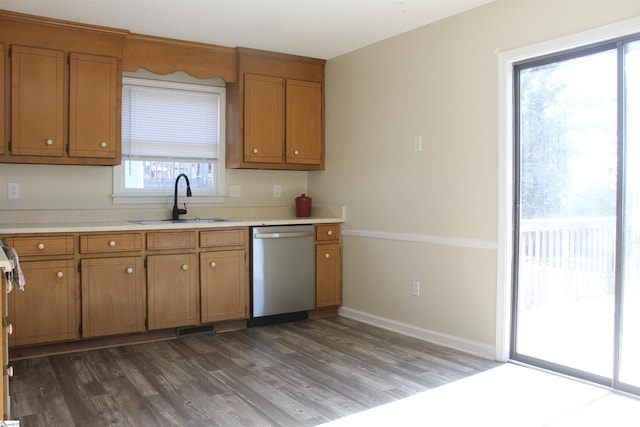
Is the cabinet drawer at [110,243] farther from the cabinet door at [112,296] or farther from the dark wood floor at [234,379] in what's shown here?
the dark wood floor at [234,379]

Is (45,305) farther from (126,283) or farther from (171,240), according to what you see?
(171,240)

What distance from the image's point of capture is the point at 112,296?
12.3ft

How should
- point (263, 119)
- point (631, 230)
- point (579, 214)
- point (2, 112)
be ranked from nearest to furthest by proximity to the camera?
point (631, 230) < point (579, 214) < point (2, 112) < point (263, 119)

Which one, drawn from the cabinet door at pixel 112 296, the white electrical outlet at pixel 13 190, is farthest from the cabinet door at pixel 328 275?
the white electrical outlet at pixel 13 190

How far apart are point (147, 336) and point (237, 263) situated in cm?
86

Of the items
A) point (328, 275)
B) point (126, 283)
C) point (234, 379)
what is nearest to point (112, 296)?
point (126, 283)

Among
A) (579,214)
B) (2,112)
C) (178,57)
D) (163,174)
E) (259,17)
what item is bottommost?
(579,214)

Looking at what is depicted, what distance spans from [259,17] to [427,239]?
199 centimetres

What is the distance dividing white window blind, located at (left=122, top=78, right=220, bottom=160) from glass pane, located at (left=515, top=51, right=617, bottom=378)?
264 cm

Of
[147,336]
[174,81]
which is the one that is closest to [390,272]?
[147,336]

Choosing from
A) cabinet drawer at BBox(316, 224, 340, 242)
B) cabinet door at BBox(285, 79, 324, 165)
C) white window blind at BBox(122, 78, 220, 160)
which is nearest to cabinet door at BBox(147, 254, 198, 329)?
white window blind at BBox(122, 78, 220, 160)

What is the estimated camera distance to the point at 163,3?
3443mm

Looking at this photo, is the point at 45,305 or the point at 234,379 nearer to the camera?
the point at 234,379

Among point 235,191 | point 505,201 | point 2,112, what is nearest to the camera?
point 505,201
